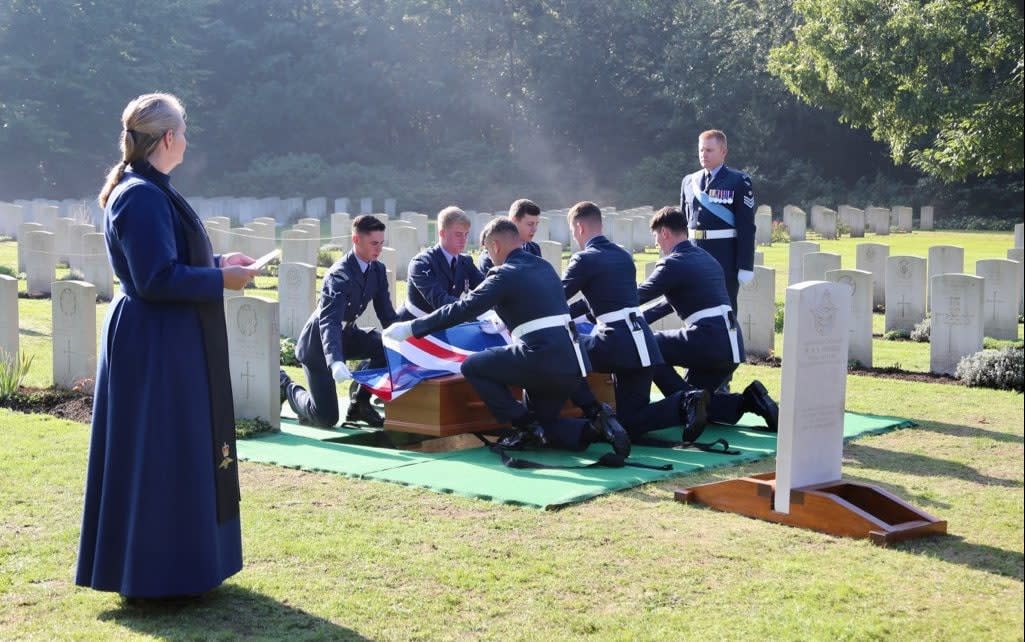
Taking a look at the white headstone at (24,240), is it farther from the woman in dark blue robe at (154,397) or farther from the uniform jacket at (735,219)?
the woman in dark blue robe at (154,397)

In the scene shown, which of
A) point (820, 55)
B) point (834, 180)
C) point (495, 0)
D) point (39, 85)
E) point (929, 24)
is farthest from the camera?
point (495, 0)

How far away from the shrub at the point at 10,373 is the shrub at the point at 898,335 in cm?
891

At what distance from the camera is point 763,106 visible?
141 ft

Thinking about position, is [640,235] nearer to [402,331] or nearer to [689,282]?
[689,282]

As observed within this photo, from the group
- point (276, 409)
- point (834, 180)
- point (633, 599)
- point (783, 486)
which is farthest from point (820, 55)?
point (834, 180)

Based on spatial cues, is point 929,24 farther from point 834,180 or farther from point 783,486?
point 834,180

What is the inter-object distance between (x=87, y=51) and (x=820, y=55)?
1333 inches

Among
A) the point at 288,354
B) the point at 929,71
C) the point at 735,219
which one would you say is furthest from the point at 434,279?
the point at 929,71

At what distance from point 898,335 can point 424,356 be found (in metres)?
7.40

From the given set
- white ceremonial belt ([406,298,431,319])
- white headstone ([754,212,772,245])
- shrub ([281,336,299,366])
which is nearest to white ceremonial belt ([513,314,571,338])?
white ceremonial belt ([406,298,431,319])

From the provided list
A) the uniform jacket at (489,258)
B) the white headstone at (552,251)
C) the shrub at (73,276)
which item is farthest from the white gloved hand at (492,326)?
the shrub at (73,276)

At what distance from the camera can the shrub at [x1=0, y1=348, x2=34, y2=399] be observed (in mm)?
10516

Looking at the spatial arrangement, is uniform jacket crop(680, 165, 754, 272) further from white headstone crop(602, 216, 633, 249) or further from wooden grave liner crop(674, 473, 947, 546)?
white headstone crop(602, 216, 633, 249)

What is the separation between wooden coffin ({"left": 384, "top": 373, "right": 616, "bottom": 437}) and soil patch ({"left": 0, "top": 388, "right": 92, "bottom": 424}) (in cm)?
248
